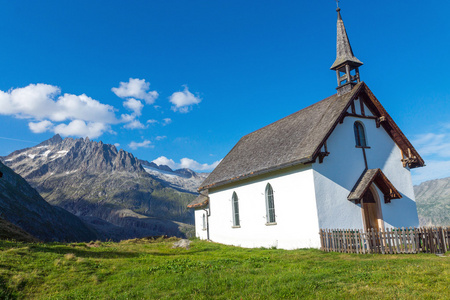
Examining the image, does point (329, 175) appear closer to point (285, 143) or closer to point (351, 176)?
point (351, 176)

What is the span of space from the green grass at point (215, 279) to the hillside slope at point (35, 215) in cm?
11765

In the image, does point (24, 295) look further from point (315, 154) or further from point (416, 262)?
point (315, 154)

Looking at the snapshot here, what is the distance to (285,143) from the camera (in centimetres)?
2384

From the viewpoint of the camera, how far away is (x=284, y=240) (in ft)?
70.4

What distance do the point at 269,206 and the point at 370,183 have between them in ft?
21.5

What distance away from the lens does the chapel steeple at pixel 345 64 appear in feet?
77.7

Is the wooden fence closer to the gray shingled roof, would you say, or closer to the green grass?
the green grass

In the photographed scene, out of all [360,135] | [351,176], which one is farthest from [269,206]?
[360,135]

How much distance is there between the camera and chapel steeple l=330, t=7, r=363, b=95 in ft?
77.7

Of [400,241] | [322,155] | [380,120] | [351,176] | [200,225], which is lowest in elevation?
[400,241]

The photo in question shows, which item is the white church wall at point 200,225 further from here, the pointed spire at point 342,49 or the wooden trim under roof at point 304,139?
the pointed spire at point 342,49

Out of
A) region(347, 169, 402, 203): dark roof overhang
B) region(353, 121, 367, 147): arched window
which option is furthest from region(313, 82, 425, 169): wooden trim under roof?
region(347, 169, 402, 203): dark roof overhang

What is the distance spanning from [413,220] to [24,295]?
22.4m

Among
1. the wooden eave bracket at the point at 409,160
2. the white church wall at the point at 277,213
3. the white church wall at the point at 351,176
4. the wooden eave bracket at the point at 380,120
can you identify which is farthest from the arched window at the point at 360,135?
the white church wall at the point at 277,213
